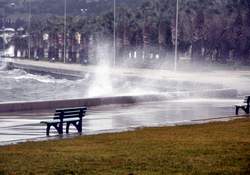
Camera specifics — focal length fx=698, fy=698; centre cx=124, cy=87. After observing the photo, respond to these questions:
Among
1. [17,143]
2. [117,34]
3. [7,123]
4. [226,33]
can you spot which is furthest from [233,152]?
[117,34]

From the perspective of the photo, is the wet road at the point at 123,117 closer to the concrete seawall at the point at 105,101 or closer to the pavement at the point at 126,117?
the pavement at the point at 126,117

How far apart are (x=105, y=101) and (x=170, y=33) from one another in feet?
167

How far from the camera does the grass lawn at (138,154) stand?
1063 cm

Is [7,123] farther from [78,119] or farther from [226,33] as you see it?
[226,33]

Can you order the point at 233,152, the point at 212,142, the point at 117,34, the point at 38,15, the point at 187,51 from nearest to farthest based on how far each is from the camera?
the point at 233,152, the point at 212,142, the point at 187,51, the point at 117,34, the point at 38,15

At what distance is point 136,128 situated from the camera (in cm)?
1733

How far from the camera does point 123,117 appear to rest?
68.9 feet

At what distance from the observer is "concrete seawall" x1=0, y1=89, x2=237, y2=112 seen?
22.1 metres

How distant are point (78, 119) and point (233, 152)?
18.5 ft

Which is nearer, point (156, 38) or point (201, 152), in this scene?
point (201, 152)

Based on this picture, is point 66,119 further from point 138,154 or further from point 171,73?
point 171,73

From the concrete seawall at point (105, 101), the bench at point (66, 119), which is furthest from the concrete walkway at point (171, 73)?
the bench at point (66, 119)

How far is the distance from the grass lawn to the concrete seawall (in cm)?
688

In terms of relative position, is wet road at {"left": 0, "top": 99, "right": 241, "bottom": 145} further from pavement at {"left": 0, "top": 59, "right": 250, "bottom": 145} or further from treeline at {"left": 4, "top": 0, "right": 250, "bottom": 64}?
treeline at {"left": 4, "top": 0, "right": 250, "bottom": 64}
